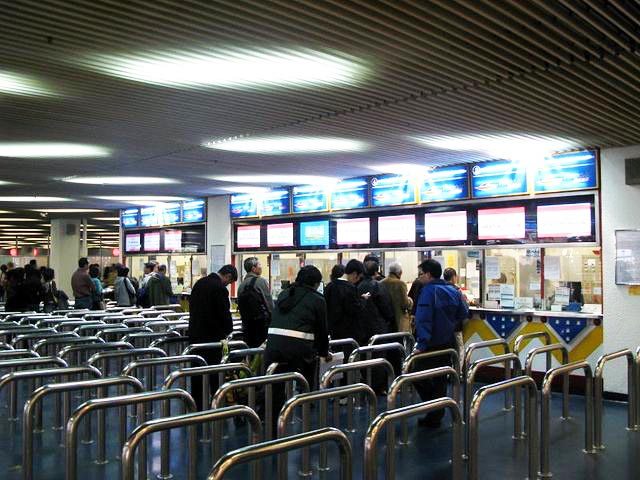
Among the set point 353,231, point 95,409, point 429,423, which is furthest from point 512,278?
point 95,409

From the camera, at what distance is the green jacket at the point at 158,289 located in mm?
11508

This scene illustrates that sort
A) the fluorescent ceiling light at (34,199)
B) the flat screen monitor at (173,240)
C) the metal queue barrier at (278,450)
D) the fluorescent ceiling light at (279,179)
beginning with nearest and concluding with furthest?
the metal queue barrier at (278,450) < the fluorescent ceiling light at (279,179) < the fluorescent ceiling light at (34,199) < the flat screen monitor at (173,240)

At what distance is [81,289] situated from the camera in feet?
36.1

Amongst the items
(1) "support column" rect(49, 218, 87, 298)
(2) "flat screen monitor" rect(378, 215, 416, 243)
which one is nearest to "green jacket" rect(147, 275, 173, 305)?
(2) "flat screen monitor" rect(378, 215, 416, 243)

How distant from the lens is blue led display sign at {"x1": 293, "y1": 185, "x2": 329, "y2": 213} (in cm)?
1098

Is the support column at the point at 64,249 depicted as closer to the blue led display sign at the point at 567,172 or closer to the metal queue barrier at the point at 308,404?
the blue led display sign at the point at 567,172

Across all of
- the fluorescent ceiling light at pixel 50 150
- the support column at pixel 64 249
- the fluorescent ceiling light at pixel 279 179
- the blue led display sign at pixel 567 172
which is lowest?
the support column at pixel 64 249

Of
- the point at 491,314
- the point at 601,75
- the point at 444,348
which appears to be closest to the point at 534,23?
the point at 601,75

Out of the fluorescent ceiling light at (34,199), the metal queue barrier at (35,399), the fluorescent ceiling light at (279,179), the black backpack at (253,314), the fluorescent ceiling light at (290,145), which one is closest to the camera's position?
the metal queue barrier at (35,399)

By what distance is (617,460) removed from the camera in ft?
17.0

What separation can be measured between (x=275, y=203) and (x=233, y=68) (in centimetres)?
706

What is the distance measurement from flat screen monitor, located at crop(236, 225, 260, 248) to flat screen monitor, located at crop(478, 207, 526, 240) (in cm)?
470

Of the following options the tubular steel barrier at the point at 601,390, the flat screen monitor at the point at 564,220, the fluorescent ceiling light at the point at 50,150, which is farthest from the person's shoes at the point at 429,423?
the fluorescent ceiling light at the point at 50,150

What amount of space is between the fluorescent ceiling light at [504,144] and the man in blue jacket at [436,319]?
5.57 feet
